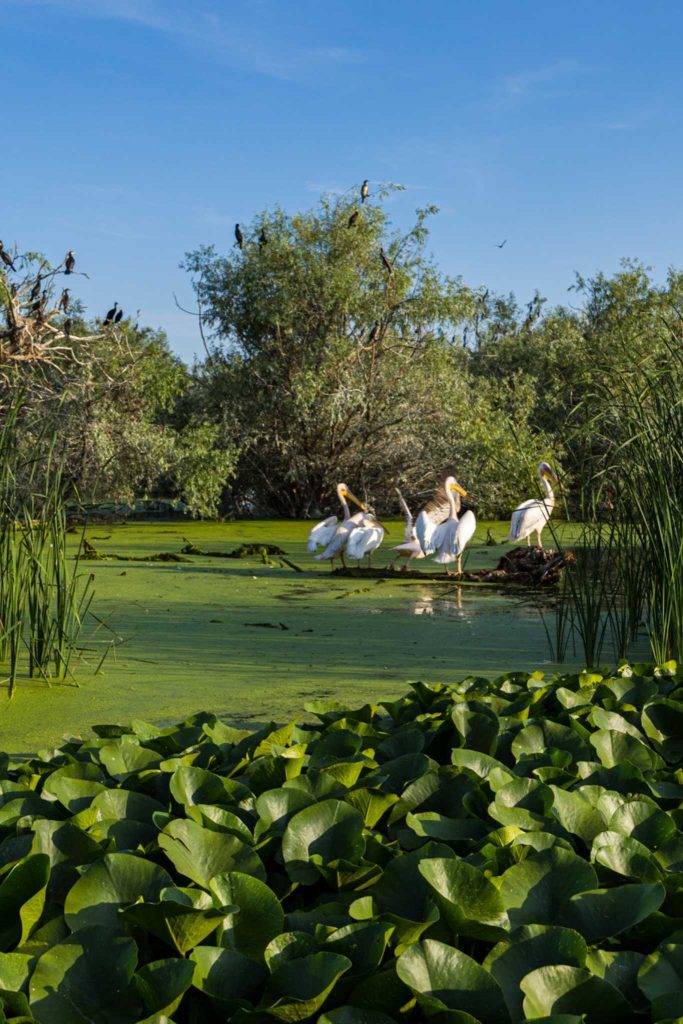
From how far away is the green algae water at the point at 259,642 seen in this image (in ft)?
11.5

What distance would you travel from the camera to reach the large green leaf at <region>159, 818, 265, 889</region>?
1380 millimetres

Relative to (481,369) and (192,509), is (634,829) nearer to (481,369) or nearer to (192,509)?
(192,509)

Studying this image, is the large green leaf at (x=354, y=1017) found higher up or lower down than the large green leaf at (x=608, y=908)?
lower down

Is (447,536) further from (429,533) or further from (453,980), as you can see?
(453,980)

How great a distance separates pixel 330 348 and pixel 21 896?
12280mm

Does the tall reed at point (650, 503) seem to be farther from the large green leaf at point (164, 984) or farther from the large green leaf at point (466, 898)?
the large green leaf at point (164, 984)

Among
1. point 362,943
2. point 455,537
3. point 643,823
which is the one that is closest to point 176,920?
point 362,943

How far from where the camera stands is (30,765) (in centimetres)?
193

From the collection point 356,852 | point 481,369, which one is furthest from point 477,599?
point 481,369

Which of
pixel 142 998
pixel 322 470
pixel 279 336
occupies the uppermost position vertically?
pixel 279 336

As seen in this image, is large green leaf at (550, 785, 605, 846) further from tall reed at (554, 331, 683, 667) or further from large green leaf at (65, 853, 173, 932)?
tall reed at (554, 331, 683, 667)

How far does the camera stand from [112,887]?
1314mm

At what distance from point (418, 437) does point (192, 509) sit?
10.4 ft

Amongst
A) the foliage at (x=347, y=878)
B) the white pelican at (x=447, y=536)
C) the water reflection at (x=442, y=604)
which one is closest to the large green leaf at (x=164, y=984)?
the foliage at (x=347, y=878)
